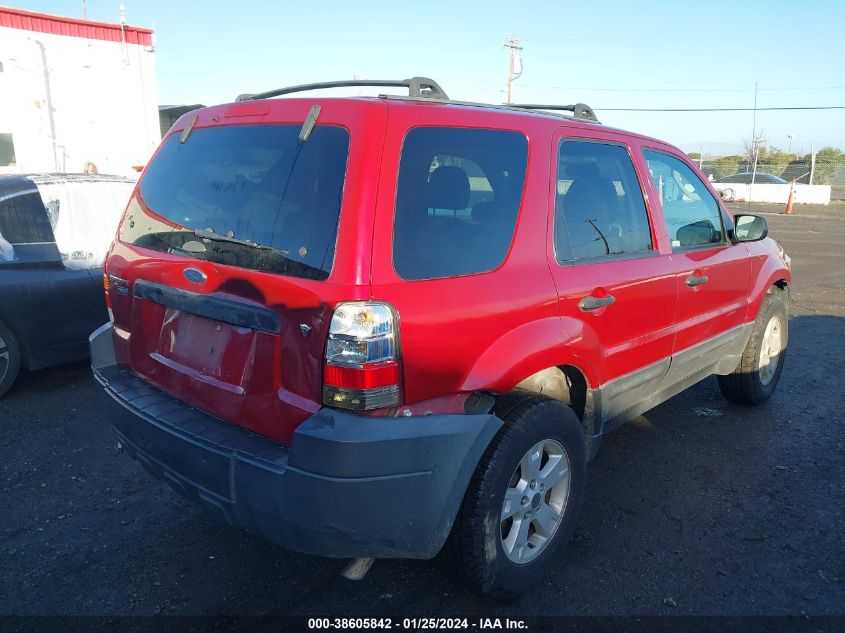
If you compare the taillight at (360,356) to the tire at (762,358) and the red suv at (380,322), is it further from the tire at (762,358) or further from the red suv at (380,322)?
the tire at (762,358)

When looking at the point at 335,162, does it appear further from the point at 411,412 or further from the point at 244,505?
the point at 244,505

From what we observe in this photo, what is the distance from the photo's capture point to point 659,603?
275 cm

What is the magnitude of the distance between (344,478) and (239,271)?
34.4 inches

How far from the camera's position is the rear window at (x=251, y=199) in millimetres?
2285

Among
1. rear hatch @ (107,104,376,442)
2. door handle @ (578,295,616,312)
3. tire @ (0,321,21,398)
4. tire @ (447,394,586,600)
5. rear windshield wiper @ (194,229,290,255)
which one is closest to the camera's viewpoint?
rear hatch @ (107,104,376,442)

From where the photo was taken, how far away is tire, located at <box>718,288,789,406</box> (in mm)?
4766

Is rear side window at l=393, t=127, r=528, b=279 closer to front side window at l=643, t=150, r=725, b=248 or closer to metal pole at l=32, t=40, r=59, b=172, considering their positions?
front side window at l=643, t=150, r=725, b=248

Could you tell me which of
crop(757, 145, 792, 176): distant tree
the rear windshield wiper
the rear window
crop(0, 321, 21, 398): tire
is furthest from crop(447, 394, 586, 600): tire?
crop(757, 145, 792, 176): distant tree

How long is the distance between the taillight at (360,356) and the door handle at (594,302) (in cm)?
109

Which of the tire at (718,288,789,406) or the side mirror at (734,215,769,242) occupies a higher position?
the side mirror at (734,215,769,242)

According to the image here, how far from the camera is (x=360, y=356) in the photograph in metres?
2.16

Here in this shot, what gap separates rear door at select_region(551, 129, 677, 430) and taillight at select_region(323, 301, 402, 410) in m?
0.95

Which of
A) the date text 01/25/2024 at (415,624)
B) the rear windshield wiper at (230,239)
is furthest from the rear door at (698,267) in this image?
the rear windshield wiper at (230,239)

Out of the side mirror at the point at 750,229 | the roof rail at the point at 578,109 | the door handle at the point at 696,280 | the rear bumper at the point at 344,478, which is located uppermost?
the roof rail at the point at 578,109
